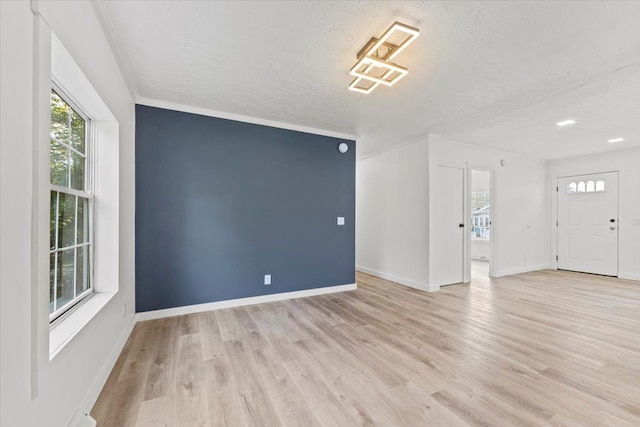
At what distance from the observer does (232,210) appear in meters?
3.55

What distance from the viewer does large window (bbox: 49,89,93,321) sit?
1583 mm

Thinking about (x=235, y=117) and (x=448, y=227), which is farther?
(x=448, y=227)

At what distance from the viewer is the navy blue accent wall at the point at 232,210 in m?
3.17

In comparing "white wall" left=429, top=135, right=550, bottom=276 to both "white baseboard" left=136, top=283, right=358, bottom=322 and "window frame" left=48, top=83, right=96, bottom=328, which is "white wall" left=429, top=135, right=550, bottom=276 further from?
"window frame" left=48, top=83, right=96, bottom=328

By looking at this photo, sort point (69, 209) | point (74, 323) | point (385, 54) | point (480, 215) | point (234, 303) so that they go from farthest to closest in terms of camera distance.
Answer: point (480, 215)
point (234, 303)
point (385, 54)
point (69, 209)
point (74, 323)

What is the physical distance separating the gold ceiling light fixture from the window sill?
2.57 meters

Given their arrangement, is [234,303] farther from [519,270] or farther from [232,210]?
[519,270]

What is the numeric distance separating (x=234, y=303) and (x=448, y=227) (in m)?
3.59

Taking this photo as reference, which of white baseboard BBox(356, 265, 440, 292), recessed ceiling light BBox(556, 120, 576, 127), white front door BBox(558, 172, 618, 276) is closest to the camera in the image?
recessed ceiling light BBox(556, 120, 576, 127)

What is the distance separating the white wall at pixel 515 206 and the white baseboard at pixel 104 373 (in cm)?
492

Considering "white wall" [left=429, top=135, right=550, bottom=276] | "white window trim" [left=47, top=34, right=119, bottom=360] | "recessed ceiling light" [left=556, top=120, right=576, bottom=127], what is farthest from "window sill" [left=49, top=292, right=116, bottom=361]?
"recessed ceiling light" [left=556, top=120, right=576, bottom=127]

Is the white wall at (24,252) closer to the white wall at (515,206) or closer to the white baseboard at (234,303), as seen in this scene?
the white baseboard at (234,303)

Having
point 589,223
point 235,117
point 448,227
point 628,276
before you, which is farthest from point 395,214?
point 628,276

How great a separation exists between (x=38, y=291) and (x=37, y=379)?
0.35 m
